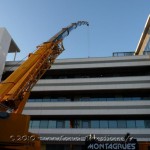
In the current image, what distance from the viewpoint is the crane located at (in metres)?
15.6

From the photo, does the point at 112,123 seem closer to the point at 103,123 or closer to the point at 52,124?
the point at 103,123

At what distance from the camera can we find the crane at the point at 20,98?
51.3 ft

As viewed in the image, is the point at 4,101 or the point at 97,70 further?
the point at 97,70

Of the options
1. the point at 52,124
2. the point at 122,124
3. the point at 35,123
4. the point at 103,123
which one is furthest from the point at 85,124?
the point at 35,123

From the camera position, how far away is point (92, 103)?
4250 centimetres

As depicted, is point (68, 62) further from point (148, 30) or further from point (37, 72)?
point (37, 72)

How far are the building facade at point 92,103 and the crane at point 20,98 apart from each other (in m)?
18.3

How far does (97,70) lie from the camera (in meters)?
49.3

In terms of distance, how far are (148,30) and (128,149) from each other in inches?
1593

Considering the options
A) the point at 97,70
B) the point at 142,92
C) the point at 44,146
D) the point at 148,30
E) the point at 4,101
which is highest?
the point at 148,30

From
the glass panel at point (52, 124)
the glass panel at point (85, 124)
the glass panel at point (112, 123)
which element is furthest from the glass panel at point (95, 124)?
the glass panel at point (52, 124)

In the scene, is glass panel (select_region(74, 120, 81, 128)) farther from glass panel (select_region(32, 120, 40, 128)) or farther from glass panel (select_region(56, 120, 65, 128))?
glass panel (select_region(32, 120, 40, 128))

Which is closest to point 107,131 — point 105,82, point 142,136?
point 142,136

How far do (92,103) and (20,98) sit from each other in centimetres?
2454
